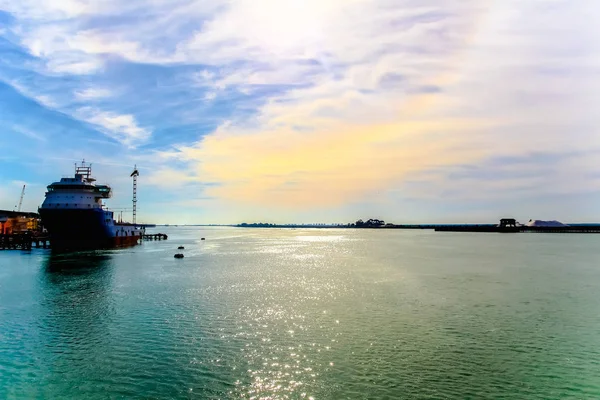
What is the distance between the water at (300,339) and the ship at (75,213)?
155 feet

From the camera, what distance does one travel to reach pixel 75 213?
89.1m

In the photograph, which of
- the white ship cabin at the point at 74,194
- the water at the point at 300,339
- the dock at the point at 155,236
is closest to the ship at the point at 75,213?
the white ship cabin at the point at 74,194

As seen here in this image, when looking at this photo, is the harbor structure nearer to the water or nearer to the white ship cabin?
the white ship cabin

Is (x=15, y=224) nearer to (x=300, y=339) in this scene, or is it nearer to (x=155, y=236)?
(x=155, y=236)

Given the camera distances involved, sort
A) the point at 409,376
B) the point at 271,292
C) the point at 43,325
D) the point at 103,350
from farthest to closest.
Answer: the point at 271,292
the point at 43,325
the point at 103,350
the point at 409,376

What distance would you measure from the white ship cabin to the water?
4783 cm

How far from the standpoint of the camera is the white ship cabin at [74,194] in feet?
293

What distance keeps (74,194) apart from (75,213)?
497cm

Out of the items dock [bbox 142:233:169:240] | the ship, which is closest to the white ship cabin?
the ship

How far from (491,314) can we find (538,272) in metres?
33.8

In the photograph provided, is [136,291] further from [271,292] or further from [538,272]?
[538,272]

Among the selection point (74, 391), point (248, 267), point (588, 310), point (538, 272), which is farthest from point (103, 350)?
point (538, 272)

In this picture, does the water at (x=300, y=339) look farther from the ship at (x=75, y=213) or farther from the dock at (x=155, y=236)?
the dock at (x=155, y=236)

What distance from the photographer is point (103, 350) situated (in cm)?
2230
